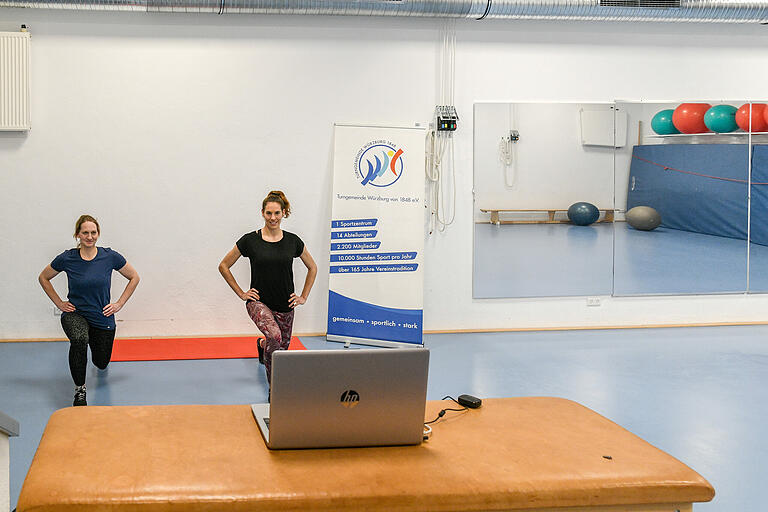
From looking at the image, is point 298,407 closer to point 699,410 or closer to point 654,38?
point 699,410

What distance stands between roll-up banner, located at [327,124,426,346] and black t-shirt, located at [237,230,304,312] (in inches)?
70.3

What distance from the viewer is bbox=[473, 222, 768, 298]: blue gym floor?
25.9 ft

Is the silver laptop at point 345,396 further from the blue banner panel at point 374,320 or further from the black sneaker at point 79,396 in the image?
the blue banner panel at point 374,320

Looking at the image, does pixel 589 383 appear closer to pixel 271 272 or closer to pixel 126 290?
pixel 271 272

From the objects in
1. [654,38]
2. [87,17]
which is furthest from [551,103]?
[87,17]

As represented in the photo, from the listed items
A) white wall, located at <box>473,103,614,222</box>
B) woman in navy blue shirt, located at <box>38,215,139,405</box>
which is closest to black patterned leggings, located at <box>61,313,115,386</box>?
woman in navy blue shirt, located at <box>38,215,139,405</box>

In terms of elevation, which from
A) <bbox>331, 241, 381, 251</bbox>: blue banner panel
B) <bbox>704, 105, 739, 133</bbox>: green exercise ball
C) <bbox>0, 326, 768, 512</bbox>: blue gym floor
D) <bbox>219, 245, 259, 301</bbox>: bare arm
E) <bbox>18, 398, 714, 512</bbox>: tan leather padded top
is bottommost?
<bbox>0, 326, 768, 512</bbox>: blue gym floor

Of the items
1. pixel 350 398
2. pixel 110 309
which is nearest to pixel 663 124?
pixel 110 309

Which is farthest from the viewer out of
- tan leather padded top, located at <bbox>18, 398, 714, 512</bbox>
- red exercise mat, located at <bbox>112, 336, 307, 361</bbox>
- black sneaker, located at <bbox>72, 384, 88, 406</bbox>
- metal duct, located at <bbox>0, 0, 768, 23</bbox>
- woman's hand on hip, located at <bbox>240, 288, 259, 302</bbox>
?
metal duct, located at <bbox>0, 0, 768, 23</bbox>

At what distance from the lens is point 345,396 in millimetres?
2260

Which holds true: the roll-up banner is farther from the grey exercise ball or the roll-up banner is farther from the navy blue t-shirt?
the navy blue t-shirt

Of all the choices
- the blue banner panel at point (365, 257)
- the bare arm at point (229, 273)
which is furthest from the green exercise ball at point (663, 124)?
the bare arm at point (229, 273)

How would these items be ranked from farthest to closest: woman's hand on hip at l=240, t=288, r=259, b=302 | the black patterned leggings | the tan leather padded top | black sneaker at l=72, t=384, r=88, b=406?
1. woman's hand on hip at l=240, t=288, r=259, b=302
2. the black patterned leggings
3. black sneaker at l=72, t=384, r=88, b=406
4. the tan leather padded top

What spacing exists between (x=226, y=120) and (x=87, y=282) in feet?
8.04
